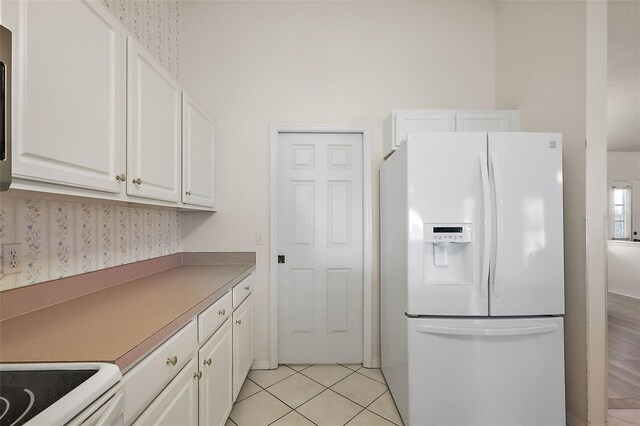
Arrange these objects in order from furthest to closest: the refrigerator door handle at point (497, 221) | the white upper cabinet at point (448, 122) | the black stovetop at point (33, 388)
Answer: the white upper cabinet at point (448, 122)
the refrigerator door handle at point (497, 221)
the black stovetop at point (33, 388)

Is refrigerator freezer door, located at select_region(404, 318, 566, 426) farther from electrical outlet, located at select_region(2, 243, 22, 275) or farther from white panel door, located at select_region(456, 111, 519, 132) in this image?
electrical outlet, located at select_region(2, 243, 22, 275)

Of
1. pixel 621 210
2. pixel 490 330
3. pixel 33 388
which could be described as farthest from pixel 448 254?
pixel 621 210

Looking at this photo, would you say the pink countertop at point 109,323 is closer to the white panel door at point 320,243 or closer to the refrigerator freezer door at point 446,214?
the white panel door at point 320,243

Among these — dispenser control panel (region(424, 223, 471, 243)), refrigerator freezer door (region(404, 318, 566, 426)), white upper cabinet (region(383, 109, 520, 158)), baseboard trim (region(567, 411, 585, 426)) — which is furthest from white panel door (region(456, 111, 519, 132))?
baseboard trim (region(567, 411, 585, 426))

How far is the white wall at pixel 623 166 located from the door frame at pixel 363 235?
5.84m

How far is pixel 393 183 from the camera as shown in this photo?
1960 mm

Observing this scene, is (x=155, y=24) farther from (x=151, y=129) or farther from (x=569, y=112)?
(x=569, y=112)

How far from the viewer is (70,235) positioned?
1.38m

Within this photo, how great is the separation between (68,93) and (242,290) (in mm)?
1453

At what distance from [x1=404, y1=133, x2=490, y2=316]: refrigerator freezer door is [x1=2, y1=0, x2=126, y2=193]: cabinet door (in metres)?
1.48

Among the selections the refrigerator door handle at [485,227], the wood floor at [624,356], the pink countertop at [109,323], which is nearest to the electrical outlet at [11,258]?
the pink countertop at [109,323]

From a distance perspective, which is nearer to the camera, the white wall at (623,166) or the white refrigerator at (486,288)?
the white refrigerator at (486,288)

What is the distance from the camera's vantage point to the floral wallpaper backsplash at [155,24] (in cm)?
183

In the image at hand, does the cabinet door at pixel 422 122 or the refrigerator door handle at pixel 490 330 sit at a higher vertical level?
the cabinet door at pixel 422 122
